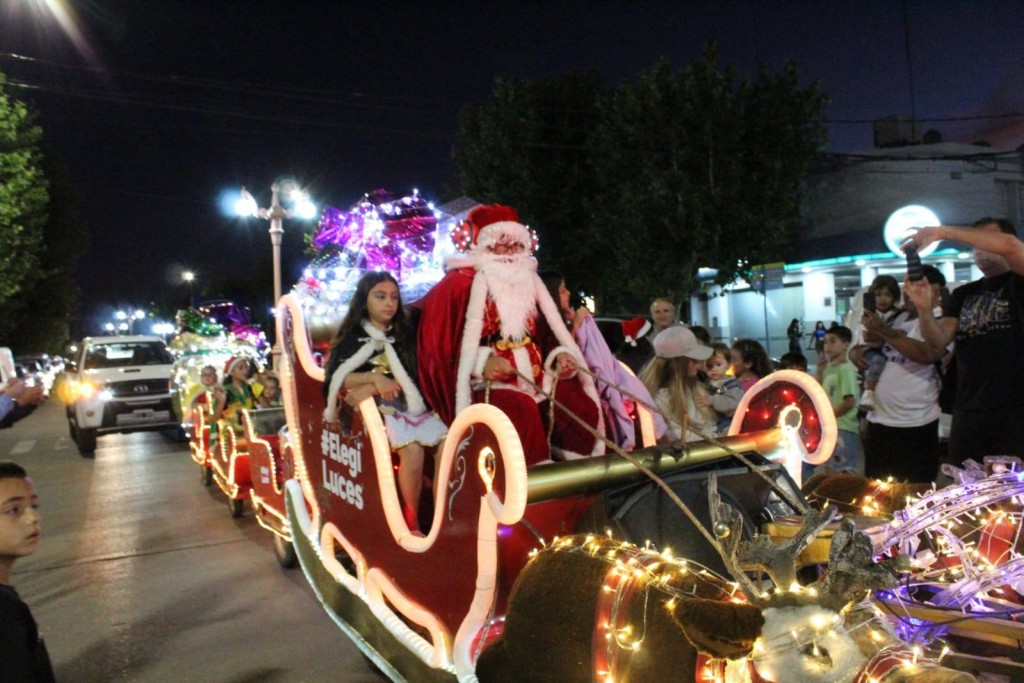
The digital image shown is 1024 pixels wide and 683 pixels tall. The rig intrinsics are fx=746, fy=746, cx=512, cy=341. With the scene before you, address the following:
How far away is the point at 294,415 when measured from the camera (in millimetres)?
4719

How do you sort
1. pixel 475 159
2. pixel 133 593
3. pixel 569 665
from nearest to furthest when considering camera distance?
pixel 569 665, pixel 133 593, pixel 475 159

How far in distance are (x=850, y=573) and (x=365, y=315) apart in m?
2.84

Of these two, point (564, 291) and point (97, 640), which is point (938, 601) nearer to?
point (564, 291)

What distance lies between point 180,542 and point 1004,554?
6499 millimetres

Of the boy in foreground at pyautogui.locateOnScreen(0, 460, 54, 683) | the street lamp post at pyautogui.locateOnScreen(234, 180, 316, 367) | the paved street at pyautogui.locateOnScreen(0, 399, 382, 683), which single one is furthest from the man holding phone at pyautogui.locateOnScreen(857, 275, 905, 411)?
the street lamp post at pyautogui.locateOnScreen(234, 180, 316, 367)

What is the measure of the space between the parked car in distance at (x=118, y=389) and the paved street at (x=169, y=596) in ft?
12.0

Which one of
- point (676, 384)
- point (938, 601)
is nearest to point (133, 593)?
point (676, 384)

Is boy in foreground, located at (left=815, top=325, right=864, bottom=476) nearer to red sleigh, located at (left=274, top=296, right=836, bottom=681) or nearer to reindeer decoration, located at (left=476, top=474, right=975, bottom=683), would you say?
red sleigh, located at (left=274, top=296, right=836, bottom=681)

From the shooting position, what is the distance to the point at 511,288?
3633 mm

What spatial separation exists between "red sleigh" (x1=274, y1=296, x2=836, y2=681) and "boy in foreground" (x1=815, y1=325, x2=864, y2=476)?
8.00 feet

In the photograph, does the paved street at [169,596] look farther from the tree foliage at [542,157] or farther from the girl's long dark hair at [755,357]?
the tree foliage at [542,157]

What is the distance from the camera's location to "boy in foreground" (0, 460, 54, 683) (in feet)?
5.94

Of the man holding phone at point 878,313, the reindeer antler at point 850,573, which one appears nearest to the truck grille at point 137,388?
the man holding phone at point 878,313

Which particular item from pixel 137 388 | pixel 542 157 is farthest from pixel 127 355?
pixel 542 157
